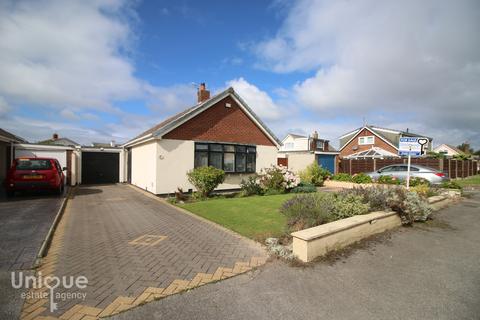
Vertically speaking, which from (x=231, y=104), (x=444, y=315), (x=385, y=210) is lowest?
(x=444, y=315)

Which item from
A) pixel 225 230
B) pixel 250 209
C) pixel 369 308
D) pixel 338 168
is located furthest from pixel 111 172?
pixel 338 168

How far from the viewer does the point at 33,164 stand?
10289mm

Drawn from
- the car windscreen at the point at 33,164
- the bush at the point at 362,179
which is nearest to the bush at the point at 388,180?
the bush at the point at 362,179

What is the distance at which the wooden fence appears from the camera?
1998 centimetres

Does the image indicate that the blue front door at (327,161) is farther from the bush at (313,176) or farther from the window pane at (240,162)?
the window pane at (240,162)

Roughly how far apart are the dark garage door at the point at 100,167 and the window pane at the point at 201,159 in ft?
28.9

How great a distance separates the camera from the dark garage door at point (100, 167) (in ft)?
54.8

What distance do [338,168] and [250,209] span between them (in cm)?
1953

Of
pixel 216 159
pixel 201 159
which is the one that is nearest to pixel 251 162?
pixel 216 159

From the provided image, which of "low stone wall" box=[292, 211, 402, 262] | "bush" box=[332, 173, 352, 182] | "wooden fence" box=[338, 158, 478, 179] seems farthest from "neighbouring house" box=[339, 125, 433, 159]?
"low stone wall" box=[292, 211, 402, 262]

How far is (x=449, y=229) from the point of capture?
21.1 ft

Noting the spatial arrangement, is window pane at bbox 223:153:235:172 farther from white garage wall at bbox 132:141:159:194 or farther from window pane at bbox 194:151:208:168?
white garage wall at bbox 132:141:159:194

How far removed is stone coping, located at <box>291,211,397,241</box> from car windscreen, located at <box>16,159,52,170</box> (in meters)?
11.2

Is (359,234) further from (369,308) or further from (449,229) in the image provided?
(449,229)
